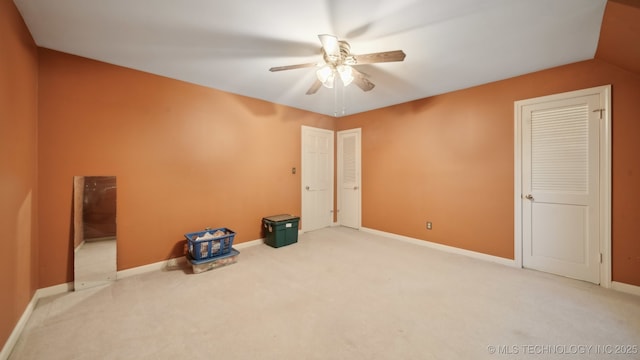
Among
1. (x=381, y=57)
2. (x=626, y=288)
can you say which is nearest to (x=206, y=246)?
(x=381, y=57)

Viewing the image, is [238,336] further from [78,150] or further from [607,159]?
[607,159]

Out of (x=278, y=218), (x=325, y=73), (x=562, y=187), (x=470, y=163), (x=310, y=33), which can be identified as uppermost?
(x=310, y=33)

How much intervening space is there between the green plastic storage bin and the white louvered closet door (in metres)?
3.30

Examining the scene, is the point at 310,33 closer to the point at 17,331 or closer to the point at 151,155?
the point at 151,155

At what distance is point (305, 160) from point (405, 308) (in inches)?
126

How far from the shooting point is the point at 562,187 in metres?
2.73

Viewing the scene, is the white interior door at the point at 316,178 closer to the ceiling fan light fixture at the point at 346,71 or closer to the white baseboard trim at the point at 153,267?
the white baseboard trim at the point at 153,267

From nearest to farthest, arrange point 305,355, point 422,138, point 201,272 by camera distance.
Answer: point 305,355 → point 201,272 → point 422,138

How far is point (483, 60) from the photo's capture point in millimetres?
2574

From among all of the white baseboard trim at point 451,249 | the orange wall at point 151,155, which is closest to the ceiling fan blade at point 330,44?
the orange wall at point 151,155

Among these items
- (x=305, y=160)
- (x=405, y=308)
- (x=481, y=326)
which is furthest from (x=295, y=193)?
(x=481, y=326)

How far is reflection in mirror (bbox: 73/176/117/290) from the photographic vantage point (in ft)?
8.11

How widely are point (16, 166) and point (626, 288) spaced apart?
5.80 m

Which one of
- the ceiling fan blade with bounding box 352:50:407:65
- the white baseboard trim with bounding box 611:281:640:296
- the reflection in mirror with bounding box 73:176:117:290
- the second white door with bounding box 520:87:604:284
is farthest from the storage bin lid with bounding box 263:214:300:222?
the white baseboard trim with bounding box 611:281:640:296
